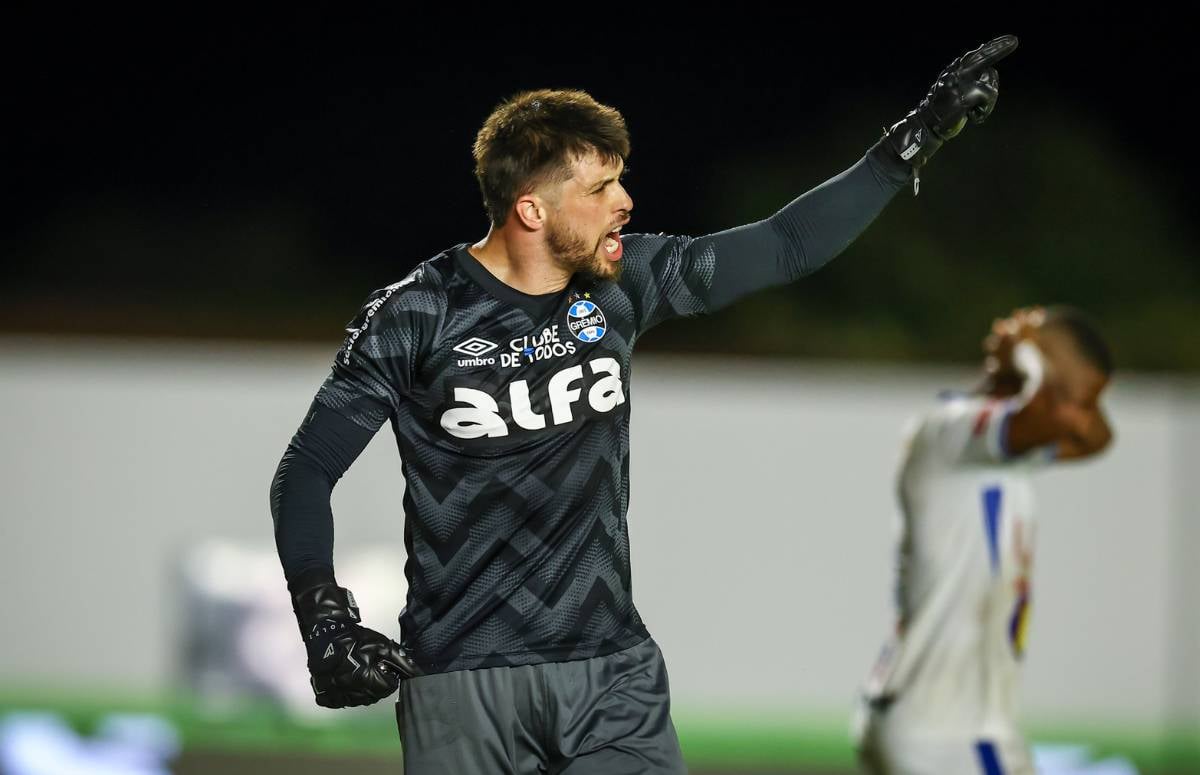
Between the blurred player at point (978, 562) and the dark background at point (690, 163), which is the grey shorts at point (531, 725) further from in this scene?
the dark background at point (690, 163)

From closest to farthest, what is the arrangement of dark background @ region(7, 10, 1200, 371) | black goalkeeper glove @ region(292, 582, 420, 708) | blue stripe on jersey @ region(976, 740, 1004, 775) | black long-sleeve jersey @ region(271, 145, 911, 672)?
black goalkeeper glove @ region(292, 582, 420, 708) < black long-sleeve jersey @ region(271, 145, 911, 672) < blue stripe on jersey @ region(976, 740, 1004, 775) < dark background @ region(7, 10, 1200, 371)

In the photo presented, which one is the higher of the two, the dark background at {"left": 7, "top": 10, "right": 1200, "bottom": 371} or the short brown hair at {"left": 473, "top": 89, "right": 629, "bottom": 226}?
the dark background at {"left": 7, "top": 10, "right": 1200, "bottom": 371}

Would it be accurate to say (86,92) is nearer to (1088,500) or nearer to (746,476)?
(746,476)

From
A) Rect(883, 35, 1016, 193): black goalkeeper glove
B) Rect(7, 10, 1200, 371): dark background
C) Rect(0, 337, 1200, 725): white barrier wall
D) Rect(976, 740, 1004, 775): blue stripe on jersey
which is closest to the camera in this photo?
Rect(883, 35, 1016, 193): black goalkeeper glove

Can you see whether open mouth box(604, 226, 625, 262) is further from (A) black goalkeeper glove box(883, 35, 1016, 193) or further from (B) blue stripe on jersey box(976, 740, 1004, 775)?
(B) blue stripe on jersey box(976, 740, 1004, 775)

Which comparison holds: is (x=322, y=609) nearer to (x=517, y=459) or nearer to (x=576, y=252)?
(x=517, y=459)

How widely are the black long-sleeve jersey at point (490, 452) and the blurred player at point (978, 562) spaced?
64.1 inches

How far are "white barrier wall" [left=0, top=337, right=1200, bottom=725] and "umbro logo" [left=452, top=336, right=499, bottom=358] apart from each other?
12.8 feet

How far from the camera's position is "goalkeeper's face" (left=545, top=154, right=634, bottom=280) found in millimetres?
2830

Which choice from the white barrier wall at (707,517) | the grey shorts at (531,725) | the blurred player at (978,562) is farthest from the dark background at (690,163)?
the grey shorts at (531,725)

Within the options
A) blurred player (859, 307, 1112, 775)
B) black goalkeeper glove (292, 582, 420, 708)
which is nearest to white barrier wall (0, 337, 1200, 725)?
blurred player (859, 307, 1112, 775)

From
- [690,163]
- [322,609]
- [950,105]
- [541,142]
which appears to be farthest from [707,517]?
[322,609]

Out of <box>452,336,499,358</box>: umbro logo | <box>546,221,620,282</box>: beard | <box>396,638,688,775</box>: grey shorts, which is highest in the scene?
<box>546,221,620,282</box>: beard

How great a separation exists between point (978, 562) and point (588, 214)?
195cm
